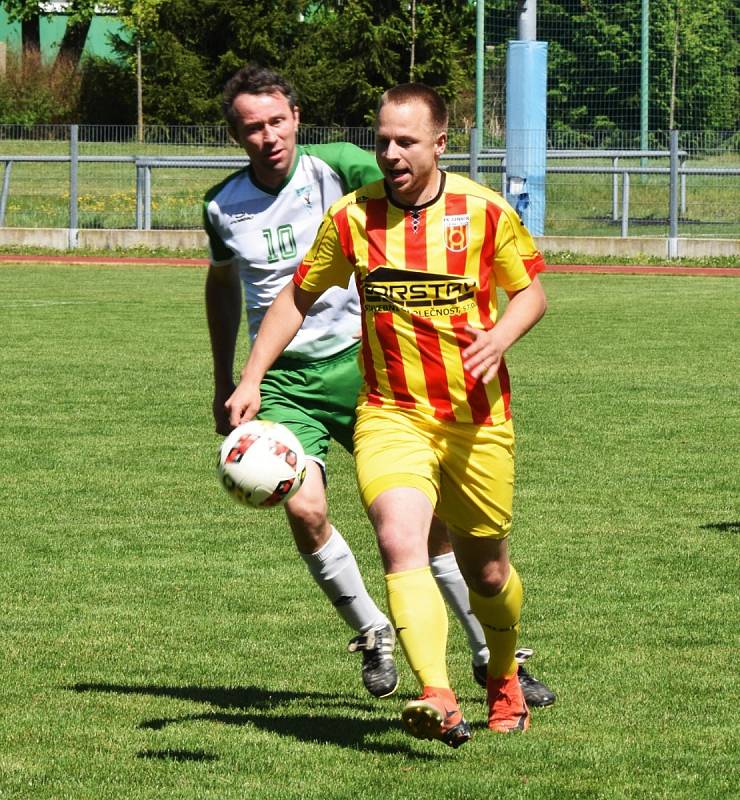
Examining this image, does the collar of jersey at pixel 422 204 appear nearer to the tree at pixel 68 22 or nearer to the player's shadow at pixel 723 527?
the player's shadow at pixel 723 527

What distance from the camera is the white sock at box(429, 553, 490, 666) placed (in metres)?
5.52

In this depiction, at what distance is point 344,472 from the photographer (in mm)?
10062

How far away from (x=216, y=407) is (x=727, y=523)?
11.2 feet

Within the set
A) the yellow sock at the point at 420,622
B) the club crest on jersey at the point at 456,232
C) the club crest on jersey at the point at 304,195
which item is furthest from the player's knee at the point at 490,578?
the club crest on jersey at the point at 304,195

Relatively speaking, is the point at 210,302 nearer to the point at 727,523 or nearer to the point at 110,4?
the point at 727,523

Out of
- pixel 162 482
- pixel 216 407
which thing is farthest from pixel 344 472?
pixel 216 407

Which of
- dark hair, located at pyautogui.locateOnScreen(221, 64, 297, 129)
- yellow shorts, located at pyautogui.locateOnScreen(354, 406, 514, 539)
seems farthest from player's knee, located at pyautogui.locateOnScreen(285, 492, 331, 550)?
dark hair, located at pyautogui.locateOnScreen(221, 64, 297, 129)

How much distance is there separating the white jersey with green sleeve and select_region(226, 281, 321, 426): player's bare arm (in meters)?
0.72

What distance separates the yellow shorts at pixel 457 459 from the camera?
15.6 feet

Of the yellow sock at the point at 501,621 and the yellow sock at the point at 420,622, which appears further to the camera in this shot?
the yellow sock at the point at 501,621

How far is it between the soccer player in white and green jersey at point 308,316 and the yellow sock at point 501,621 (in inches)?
18.2

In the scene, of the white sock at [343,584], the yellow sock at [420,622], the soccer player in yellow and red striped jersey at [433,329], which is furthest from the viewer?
the white sock at [343,584]

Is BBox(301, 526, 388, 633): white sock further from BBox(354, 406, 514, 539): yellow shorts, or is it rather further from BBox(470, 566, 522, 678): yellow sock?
BBox(354, 406, 514, 539): yellow shorts

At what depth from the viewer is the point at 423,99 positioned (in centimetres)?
472
